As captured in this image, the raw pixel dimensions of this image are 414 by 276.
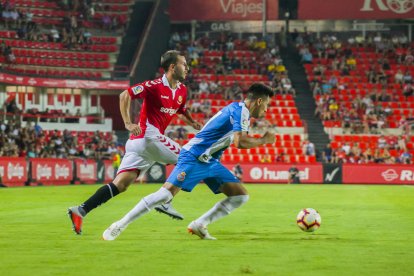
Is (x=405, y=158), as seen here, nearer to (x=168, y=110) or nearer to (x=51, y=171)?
(x=51, y=171)

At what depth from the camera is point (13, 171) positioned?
35656mm

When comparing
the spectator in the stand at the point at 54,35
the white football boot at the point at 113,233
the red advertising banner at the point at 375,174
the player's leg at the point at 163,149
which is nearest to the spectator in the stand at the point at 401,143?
the red advertising banner at the point at 375,174

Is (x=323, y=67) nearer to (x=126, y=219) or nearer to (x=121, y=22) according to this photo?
(x=121, y=22)

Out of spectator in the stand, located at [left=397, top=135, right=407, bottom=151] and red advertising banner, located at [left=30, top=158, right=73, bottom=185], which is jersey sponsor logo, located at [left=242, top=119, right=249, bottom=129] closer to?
red advertising banner, located at [left=30, top=158, right=73, bottom=185]

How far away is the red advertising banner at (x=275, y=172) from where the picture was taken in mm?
44750

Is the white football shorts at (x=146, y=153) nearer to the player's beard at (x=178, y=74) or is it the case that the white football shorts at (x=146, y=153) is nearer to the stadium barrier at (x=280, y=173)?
the player's beard at (x=178, y=74)

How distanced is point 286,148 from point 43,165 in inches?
626

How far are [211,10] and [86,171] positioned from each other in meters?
21.0

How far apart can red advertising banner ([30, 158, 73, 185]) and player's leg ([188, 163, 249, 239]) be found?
26.3 m

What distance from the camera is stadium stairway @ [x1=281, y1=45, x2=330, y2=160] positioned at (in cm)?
4988

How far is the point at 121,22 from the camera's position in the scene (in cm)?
5681

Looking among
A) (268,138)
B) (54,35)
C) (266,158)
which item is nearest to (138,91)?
(268,138)

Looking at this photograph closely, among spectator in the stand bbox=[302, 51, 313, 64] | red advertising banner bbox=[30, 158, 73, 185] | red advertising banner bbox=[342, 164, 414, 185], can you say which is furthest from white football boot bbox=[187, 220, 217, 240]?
spectator in the stand bbox=[302, 51, 313, 64]

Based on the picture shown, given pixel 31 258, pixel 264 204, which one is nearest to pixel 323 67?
pixel 264 204
